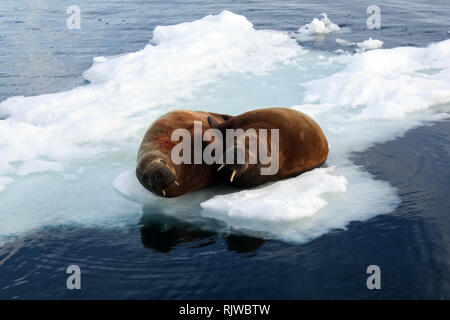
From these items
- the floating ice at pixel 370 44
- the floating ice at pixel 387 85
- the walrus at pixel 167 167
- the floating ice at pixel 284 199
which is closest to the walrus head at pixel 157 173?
the walrus at pixel 167 167

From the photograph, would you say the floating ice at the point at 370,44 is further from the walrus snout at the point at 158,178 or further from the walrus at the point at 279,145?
the walrus snout at the point at 158,178

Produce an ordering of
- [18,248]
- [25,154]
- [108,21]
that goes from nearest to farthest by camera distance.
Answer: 1. [18,248]
2. [25,154]
3. [108,21]

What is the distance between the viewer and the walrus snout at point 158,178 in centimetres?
485

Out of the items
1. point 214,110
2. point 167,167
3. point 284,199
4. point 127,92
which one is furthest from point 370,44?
point 167,167

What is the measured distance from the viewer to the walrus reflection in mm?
4512

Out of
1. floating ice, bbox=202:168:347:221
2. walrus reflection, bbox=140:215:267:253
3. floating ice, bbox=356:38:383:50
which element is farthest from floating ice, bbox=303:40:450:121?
walrus reflection, bbox=140:215:267:253

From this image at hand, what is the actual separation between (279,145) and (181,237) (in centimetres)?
159

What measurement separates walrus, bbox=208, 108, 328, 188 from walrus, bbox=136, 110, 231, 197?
9.9 inches

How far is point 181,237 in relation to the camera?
4.69m
